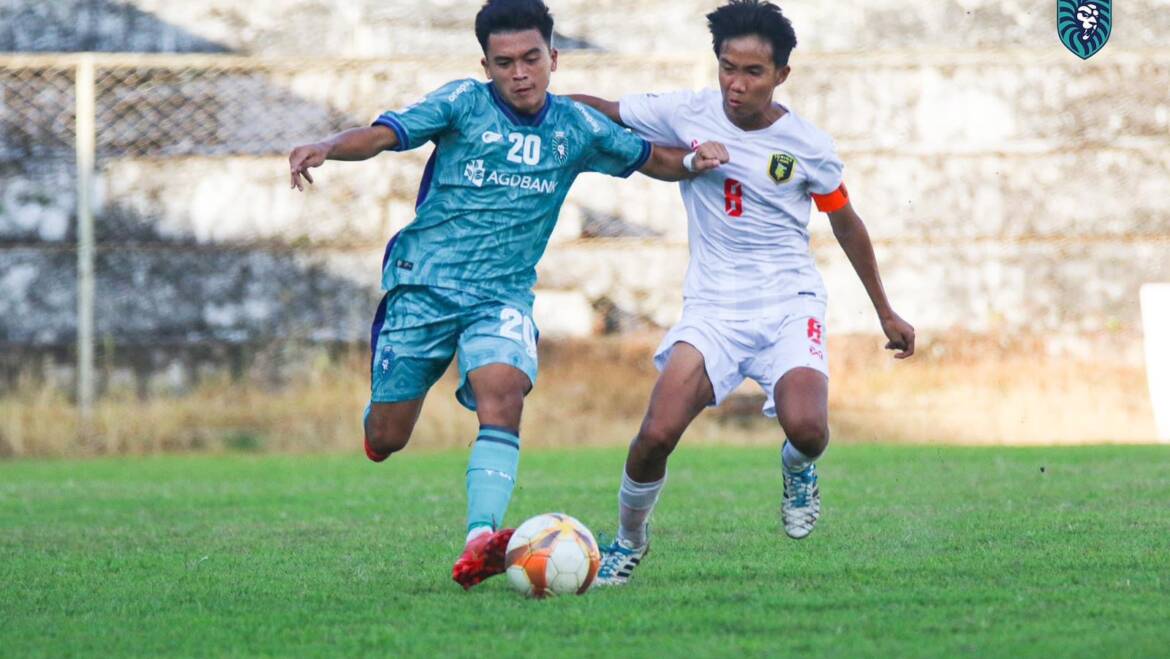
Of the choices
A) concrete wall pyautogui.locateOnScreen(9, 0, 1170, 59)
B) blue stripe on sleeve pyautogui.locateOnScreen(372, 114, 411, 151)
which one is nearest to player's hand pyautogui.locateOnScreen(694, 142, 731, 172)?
blue stripe on sleeve pyautogui.locateOnScreen(372, 114, 411, 151)

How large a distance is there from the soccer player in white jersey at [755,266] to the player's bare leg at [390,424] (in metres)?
0.88

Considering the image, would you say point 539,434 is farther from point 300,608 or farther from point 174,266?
point 300,608

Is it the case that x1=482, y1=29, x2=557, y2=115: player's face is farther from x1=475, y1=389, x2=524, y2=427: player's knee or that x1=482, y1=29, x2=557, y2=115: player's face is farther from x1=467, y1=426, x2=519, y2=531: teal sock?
x1=467, y1=426, x2=519, y2=531: teal sock

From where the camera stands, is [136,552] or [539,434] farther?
[539,434]

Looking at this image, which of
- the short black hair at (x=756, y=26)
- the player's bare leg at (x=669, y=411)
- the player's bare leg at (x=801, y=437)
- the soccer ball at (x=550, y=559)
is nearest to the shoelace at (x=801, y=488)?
the player's bare leg at (x=801, y=437)

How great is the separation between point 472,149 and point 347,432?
8.26 meters

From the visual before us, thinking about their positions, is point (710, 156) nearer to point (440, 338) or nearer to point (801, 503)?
point (440, 338)

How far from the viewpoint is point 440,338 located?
246 inches

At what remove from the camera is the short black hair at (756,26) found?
246 inches

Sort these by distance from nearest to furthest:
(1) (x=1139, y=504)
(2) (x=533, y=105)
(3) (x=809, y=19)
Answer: (2) (x=533, y=105)
(1) (x=1139, y=504)
(3) (x=809, y=19)

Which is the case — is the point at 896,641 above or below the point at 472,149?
below

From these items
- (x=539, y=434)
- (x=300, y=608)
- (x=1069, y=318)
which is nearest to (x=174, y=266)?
(x=539, y=434)

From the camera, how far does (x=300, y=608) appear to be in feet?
17.1

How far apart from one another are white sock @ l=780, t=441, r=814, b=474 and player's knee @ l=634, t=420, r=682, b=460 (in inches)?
21.1
